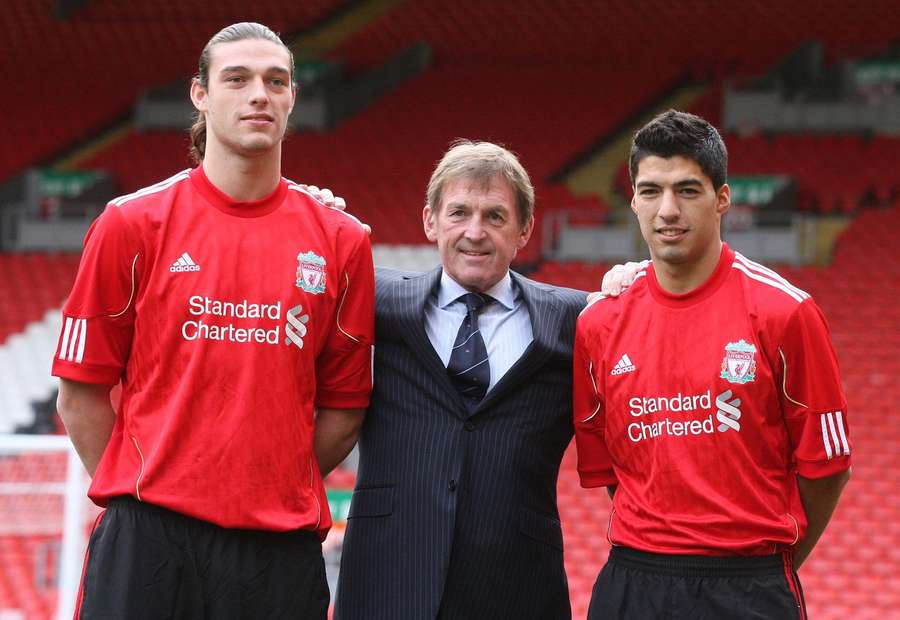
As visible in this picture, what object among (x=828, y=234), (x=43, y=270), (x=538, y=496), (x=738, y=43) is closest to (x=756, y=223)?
(x=828, y=234)

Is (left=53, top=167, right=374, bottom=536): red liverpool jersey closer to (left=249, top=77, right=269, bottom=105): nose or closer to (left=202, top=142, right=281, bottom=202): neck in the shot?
(left=202, top=142, right=281, bottom=202): neck

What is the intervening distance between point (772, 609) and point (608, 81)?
15.6 m

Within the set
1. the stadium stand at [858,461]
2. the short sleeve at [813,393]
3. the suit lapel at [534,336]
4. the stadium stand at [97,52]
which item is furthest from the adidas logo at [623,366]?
the stadium stand at [97,52]

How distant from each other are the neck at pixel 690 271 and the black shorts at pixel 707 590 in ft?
2.12

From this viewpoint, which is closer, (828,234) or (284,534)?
(284,534)

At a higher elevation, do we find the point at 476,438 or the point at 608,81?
the point at 608,81

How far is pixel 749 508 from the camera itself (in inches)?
114

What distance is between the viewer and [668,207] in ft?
9.64

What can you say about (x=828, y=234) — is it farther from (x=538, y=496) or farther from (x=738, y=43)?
(x=538, y=496)

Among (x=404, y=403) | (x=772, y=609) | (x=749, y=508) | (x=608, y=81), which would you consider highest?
(x=608, y=81)

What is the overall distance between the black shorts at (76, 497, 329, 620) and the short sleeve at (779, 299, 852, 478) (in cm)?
123

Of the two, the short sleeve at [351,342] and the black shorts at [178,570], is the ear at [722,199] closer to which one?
the short sleeve at [351,342]

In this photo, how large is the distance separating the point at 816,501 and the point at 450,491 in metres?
0.89

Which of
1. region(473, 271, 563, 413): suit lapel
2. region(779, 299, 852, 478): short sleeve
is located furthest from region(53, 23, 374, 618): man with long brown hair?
region(779, 299, 852, 478): short sleeve
